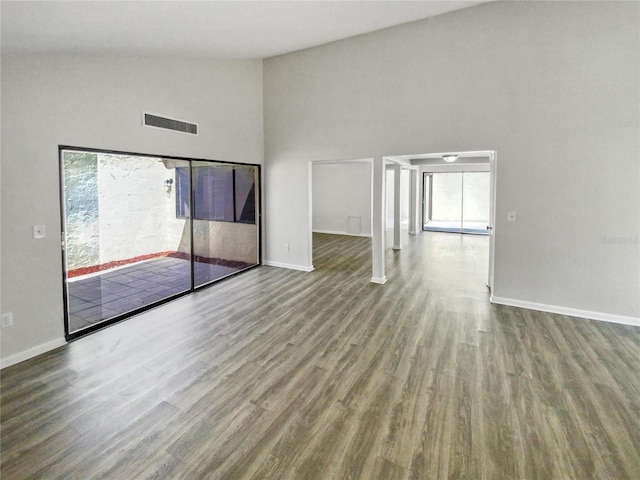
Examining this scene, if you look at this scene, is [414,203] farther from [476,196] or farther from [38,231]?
[38,231]

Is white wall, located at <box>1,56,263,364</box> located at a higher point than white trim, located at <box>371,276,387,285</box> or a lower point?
higher

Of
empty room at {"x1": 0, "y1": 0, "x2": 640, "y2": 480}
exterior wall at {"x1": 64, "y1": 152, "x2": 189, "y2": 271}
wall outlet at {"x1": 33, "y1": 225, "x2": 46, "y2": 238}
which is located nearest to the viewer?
empty room at {"x1": 0, "y1": 0, "x2": 640, "y2": 480}

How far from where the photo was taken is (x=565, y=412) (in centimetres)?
233

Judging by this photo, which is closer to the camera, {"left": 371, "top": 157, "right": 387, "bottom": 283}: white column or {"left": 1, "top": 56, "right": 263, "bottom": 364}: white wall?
{"left": 1, "top": 56, "right": 263, "bottom": 364}: white wall

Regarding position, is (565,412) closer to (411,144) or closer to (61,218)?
(411,144)

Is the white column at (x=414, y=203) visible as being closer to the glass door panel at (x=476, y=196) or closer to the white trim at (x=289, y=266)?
the glass door panel at (x=476, y=196)

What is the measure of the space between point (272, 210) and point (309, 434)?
4.99 m

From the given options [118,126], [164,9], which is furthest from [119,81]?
Answer: [164,9]

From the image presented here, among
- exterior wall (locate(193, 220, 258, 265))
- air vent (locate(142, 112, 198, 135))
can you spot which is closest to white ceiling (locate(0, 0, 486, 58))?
air vent (locate(142, 112, 198, 135))

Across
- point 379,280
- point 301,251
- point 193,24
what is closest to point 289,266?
point 301,251

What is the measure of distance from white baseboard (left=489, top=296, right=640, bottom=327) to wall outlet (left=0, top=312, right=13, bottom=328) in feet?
18.4

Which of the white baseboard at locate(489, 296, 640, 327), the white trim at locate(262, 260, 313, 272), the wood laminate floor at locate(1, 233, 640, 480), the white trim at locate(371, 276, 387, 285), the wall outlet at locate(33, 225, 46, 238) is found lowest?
the wood laminate floor at locate(1, 233, 640, 480)

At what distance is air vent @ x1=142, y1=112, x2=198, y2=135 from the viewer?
4.15 metres

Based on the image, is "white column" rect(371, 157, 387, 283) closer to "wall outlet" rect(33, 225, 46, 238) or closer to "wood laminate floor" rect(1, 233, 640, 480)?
"wood laminate floor" rect(1, 233, 640, 480)
